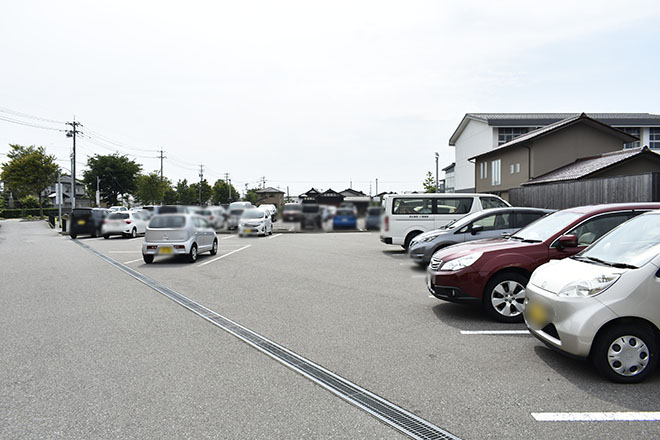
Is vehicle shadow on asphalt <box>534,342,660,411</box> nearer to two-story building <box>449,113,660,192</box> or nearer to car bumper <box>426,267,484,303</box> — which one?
car bumper <box>426,267,484,303</box>

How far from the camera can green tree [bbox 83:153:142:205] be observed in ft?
106

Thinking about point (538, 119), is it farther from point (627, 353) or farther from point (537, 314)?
point (627, 353)

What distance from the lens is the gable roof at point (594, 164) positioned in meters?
20.3

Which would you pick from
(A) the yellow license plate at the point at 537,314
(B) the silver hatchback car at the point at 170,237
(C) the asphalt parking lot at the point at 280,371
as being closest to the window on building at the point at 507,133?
(B) the silver hatchback car at the point at 170,237

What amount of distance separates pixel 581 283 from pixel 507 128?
38.6m

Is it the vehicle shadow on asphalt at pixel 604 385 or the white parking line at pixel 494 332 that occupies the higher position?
the vehicle shadow on asphalt at pixel 604 385

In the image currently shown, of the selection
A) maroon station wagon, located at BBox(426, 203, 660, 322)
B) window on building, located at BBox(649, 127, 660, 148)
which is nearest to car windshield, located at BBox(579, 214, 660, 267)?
maroon station wagon, located at BBox(426, 203, 660, 322)

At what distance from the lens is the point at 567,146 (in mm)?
28469

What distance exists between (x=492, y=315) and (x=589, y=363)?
1.71m

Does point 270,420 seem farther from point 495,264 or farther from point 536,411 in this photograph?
point 495,264

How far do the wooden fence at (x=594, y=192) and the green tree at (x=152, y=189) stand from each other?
1754 cm

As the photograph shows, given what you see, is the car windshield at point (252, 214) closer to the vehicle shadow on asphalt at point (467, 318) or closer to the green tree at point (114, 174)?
the green tree at point (114, 174)

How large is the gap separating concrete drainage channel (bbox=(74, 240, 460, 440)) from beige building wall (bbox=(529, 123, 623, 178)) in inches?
1059

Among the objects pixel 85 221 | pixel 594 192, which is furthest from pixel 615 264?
pixel 85 221
